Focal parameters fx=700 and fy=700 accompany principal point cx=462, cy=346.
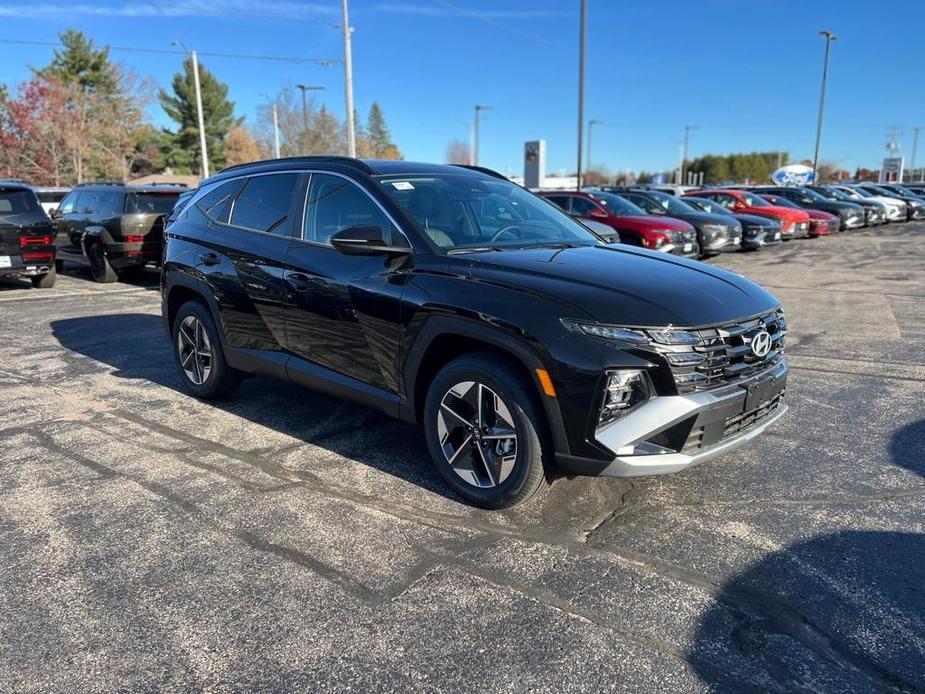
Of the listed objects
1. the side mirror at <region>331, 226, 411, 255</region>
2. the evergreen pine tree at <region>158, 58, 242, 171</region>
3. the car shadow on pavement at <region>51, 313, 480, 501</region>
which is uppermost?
the evergreen pine tree at <region>158, 58, 242, 171</region>

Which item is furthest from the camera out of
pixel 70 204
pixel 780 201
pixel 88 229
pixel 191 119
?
pixel 191 119

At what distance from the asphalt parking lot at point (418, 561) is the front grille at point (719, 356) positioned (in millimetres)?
760

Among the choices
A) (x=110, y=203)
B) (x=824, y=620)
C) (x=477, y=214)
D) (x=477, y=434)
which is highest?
(x=110, y=203)

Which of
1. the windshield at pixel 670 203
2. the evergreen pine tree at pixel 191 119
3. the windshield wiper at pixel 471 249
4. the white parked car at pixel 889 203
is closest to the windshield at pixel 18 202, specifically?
the windshield wiper at pixel 471 249

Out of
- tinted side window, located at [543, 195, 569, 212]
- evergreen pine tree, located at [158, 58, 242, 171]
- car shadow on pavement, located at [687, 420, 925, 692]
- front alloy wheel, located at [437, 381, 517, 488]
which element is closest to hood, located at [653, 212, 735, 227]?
tinted side window, located at [543, 195, 569, 212]

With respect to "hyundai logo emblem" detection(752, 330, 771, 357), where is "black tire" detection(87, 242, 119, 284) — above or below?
below

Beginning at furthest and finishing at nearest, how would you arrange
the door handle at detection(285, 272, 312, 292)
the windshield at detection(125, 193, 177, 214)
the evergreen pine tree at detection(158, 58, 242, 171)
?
the evergreen pine tree at detection(158, 58, 242, 171)
the windshield at detection(125, 193, 177, 214)
the door handle at detection(285, 272, 312, 292)

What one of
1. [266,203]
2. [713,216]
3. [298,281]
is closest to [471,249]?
[298,281]

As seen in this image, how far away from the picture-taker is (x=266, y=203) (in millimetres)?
4879

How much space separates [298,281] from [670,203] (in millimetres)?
14852

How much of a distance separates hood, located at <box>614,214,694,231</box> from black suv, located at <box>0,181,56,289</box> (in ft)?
34.4

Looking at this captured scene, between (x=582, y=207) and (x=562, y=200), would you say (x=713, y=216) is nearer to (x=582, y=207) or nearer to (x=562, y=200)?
(x=582, y=207)

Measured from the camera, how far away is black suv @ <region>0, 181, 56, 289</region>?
10617 mm

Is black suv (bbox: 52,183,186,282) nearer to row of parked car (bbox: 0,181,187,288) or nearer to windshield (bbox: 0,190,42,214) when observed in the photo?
row of parked car (bbox: 0,181,187,288)
